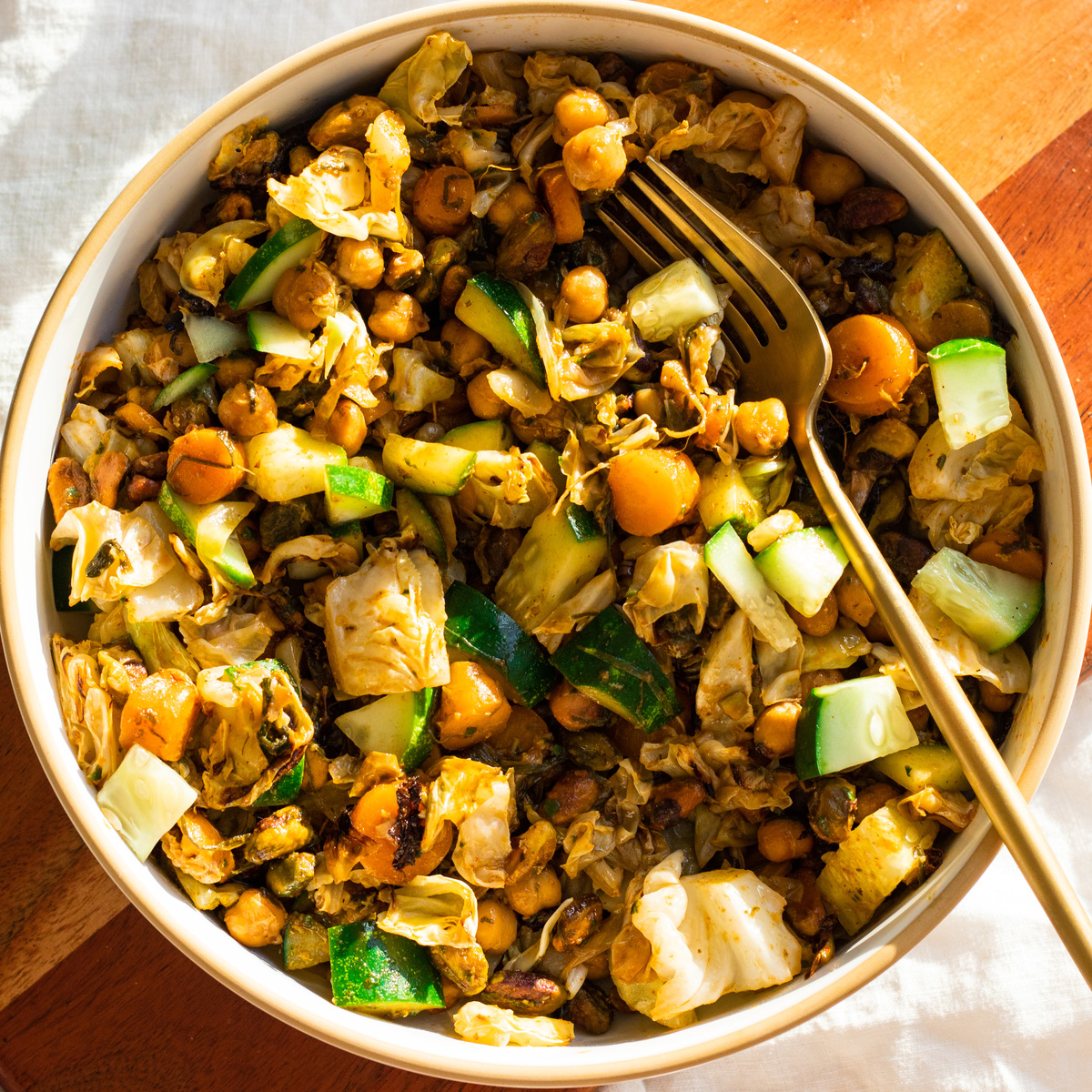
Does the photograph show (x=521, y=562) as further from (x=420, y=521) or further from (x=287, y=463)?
(x=287, y=463)

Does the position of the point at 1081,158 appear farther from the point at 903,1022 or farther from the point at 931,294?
Answer: the point at 903,1022

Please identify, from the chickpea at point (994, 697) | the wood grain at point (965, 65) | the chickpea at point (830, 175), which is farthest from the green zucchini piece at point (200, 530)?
the wood grain at point (965, 65)

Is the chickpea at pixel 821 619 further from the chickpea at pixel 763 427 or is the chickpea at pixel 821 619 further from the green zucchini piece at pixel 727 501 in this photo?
the chickpea at pixel 763 427

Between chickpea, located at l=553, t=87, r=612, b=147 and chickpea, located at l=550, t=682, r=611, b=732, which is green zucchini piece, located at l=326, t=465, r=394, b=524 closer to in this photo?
chickpea, located at l=550, t=682, r=611, b=732

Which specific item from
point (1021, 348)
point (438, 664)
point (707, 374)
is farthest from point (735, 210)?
point (438, 664)

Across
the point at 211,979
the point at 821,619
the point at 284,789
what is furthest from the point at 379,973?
the point at 821,619

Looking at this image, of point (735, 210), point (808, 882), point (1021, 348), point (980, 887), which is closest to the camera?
point (1021, 348)

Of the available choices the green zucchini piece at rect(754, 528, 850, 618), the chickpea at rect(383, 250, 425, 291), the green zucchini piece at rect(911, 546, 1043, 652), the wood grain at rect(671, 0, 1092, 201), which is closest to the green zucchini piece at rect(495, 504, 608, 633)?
the green zucchini piece at rect(754, 528, 850, 618)
